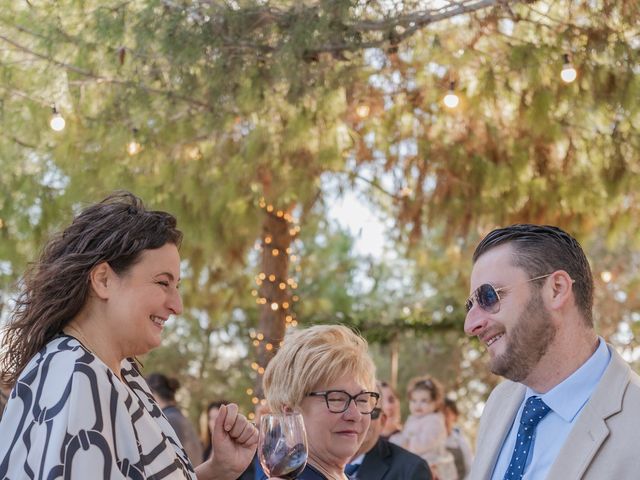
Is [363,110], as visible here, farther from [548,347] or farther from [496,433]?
[548,347]

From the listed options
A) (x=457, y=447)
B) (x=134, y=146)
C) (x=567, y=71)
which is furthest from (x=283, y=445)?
(x=457, y=447)

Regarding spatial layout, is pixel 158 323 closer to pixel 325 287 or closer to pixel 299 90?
pixel 299 90

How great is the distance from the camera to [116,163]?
8055mm

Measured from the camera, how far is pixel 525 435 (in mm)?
2885

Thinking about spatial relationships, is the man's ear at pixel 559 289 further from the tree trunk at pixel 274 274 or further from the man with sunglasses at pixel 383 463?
the tree trunk at pixel 274 274

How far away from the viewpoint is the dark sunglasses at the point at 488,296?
2.81 meters

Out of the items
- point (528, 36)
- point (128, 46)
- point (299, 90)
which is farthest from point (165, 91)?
point (528, 36)

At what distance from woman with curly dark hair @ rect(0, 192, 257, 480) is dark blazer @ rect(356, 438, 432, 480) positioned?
1.95m

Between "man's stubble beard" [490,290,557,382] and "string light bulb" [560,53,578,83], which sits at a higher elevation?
"string light bulb" [560,53,578,83]

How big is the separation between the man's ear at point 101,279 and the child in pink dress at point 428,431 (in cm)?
511

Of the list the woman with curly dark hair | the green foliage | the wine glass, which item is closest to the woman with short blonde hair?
the woman with curly dark hair

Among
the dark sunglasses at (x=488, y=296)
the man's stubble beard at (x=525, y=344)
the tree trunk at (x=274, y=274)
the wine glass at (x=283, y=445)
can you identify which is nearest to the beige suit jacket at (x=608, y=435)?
the man's stubble beard at (x=525, y=344)

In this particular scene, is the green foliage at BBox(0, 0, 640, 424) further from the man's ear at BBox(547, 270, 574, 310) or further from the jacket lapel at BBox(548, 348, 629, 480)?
the jacket lapel at BBox(548, 348, 629, 480)

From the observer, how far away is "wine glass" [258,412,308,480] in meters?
2.65
